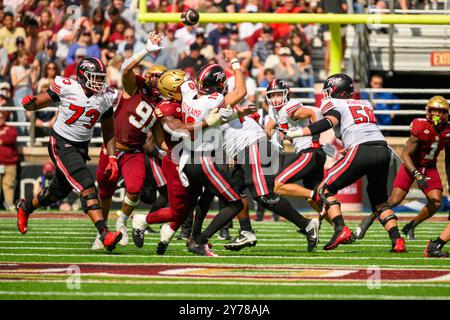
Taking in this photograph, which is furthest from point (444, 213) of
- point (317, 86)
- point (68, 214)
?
point (68, 214)

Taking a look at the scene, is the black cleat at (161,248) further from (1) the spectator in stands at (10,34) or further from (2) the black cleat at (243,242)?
(1) the spectator in stands at (10,34)

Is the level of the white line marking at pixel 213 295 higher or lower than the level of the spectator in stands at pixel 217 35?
higher

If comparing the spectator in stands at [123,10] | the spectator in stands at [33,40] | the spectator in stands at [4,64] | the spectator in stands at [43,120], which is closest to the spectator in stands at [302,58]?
the spectator in stands at [123,10]

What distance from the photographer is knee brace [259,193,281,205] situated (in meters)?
9.39

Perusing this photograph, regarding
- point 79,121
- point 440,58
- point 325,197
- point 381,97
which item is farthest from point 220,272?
point 440,58

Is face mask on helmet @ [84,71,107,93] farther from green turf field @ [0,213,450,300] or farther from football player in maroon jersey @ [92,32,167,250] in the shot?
green turf field @ [0,213,450,300]

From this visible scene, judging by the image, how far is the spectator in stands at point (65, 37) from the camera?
1680 cm

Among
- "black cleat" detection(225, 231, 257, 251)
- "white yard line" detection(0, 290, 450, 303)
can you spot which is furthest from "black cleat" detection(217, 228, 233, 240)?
"white yard line" detection(0, 290, 450, 303)

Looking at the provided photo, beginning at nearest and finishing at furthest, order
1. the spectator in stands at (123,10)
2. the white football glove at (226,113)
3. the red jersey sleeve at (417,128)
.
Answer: the white football glove at (226,113)
the red jersey sleeve at (417,128)
the spectator in stands at (123,10)

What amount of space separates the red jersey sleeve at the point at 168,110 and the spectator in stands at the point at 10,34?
8763 millimetres

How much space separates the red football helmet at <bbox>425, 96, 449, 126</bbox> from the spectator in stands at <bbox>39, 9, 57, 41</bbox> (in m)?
7.94

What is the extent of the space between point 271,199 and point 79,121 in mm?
1788

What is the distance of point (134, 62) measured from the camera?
921cm
